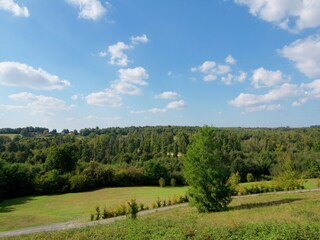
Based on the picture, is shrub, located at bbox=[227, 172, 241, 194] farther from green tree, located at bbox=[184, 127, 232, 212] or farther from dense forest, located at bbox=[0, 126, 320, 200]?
dense forest, located at bbox=[0, 126, 320, 200]

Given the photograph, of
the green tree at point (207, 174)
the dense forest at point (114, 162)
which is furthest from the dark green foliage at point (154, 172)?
the green tree at point (207, 174)

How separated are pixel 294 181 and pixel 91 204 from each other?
3284cm

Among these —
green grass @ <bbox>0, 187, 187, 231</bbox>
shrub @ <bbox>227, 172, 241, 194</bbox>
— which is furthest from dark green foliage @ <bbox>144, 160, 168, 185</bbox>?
A: shrub @ <bbox>227, 172, 241, 194</bbox>

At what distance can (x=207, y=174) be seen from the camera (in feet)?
95.9

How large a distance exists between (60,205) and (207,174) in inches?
1122

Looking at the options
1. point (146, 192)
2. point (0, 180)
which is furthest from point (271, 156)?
point (0, 180)

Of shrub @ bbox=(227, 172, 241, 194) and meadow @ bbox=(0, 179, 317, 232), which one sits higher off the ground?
shrub @ bbox=(227, 172, 241, 194)

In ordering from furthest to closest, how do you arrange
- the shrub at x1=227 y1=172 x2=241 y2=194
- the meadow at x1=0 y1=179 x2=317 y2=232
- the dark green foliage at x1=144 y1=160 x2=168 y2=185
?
the dark green foliage at x1=144 y1=160 x2=168 y2=185
the meadow at x1=0 y1=179 x2=317 y2=232
the shrub at x1=227 y1=172 x2=241 y2=194

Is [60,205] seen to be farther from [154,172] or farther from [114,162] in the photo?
[114,162]

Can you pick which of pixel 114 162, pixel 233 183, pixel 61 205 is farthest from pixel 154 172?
→ pixel 233 183

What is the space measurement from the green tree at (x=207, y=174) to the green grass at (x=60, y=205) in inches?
557

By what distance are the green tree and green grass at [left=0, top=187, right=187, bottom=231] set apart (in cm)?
1414

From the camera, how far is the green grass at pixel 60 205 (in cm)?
3470

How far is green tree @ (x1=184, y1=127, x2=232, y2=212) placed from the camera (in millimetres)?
29000
